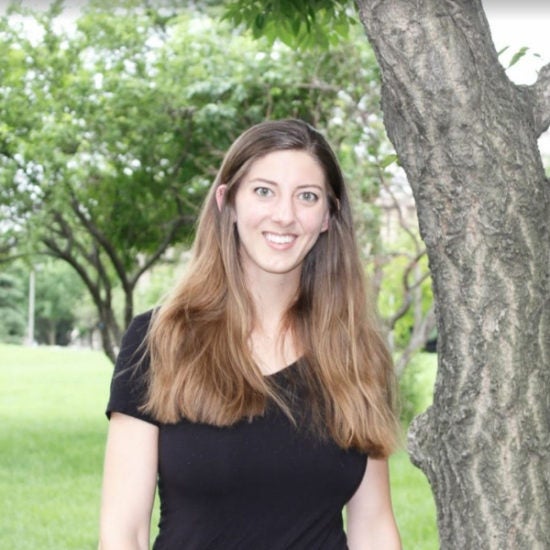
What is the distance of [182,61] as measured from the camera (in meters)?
16.4

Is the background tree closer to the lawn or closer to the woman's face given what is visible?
the woman's face

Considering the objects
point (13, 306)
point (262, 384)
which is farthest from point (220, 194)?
point (13, 306)

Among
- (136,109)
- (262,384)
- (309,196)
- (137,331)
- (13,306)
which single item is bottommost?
(13,306)

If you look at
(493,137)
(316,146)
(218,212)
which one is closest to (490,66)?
(493,137)

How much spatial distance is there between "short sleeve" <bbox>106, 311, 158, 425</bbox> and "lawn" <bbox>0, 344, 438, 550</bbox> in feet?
23.2

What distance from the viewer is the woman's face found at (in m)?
2.70

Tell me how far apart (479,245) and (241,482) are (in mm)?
→ 707

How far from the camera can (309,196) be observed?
275cm

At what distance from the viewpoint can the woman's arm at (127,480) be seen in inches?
101

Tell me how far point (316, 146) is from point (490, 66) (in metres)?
0.44

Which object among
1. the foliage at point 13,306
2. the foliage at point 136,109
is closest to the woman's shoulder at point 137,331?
the foliage at point 136,109

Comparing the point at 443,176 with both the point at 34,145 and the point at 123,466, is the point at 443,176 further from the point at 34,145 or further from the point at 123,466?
the point at 34,145

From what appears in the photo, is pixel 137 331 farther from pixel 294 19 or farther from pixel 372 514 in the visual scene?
pixel 294 19

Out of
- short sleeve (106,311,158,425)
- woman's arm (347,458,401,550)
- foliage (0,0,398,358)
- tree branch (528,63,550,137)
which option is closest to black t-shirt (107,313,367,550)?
short sleeve (106,311,158,425)
